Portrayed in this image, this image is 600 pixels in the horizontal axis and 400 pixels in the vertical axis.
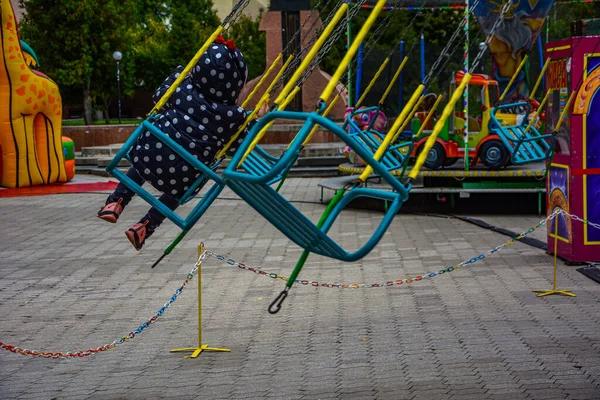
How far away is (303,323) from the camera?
8250mm

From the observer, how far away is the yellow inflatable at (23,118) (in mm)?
19156

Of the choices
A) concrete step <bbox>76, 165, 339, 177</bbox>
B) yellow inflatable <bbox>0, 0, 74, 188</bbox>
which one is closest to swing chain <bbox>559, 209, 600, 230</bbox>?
yellow inflatable <bbox>0, 0, 74, 188</bbox>

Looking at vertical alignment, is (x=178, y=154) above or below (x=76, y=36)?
below

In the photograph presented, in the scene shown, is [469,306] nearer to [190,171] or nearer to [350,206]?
[190,171]

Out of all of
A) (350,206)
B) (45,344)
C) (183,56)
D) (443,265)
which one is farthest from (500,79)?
(183,56)

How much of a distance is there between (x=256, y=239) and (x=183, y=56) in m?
39.4

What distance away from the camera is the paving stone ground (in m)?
6.45

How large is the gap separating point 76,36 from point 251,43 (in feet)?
50.9

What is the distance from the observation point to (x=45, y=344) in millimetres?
7684

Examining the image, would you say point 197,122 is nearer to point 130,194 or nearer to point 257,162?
point 257,162

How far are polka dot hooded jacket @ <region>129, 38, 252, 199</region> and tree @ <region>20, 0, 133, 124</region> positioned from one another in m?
30.8

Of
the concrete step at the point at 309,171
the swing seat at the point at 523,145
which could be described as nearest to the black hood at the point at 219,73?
the swing seat at the point at 523,145

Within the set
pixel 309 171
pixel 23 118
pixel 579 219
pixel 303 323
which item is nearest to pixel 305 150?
pixel 309 171

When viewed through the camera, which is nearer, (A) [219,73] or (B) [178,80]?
(B) [178,80]
